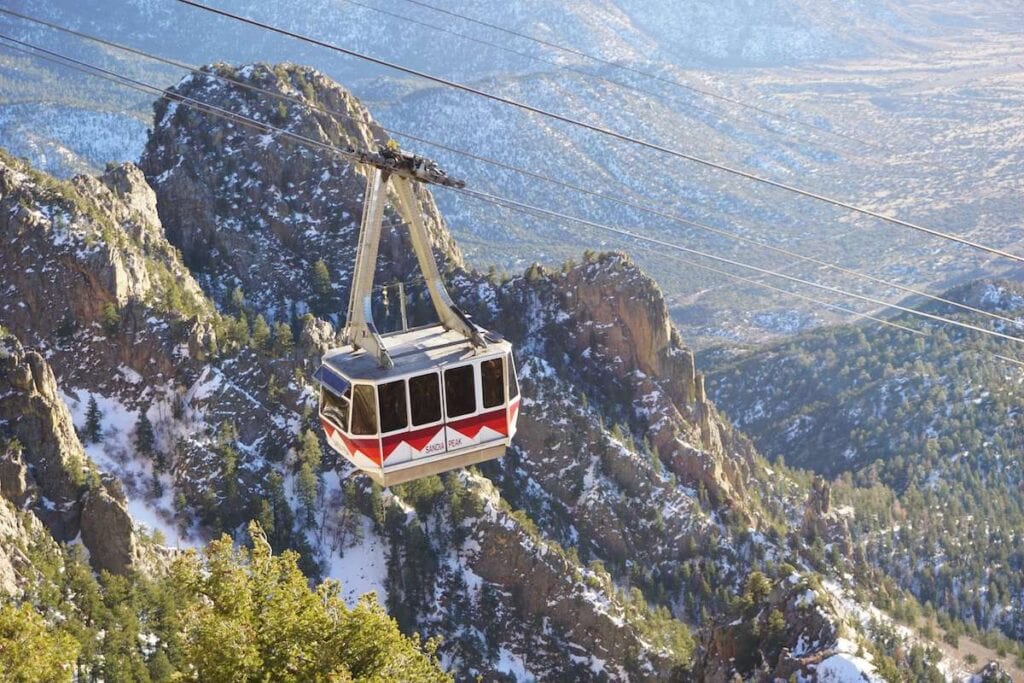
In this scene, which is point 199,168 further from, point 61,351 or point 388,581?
point 388,581

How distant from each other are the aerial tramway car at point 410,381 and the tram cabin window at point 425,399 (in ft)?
0.10

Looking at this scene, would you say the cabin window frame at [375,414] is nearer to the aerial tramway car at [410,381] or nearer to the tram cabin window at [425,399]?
the aerial tramway car at [410,381]

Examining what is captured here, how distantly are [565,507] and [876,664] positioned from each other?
3569 cm

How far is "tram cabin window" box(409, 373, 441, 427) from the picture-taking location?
4091cm

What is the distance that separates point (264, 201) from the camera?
411 ft

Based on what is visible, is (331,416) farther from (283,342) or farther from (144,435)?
(283,342)

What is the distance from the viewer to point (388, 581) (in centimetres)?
9662

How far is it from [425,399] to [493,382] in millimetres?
2555

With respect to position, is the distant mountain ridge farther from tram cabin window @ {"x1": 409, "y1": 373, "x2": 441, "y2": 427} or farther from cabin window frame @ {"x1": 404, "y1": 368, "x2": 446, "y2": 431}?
tram cabin window @ {"x1": 409, "y1": 373, "x2": 441, "y2": 427}


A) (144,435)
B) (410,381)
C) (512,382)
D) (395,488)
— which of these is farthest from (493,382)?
(395,488)

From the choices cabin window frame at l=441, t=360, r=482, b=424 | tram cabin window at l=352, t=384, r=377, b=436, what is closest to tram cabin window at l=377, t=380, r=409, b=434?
tram cabin window at l=352, t=384, r=377, b=436

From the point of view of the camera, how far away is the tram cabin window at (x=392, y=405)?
40562 millimetres

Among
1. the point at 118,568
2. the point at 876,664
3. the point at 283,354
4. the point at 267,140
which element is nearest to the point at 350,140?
the point at 267,140

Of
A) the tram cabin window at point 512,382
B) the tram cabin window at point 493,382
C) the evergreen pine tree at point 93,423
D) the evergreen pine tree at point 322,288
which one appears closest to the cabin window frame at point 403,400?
the tram cabin window at point 493,382
